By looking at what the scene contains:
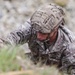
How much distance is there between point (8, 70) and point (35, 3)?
50.3 feet

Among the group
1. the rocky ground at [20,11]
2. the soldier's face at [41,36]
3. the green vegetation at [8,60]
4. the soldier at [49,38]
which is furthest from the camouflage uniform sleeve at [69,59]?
the rocky ground at [20,11]

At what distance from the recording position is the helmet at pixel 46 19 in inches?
310

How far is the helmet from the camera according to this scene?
788 centimetres

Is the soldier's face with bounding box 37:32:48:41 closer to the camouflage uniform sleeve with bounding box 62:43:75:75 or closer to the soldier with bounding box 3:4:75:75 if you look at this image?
the soldier with bounding box 3:4:75:75

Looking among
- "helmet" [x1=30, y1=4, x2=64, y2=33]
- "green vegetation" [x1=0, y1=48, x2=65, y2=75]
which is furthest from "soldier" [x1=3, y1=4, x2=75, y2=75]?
"green vegetation" [x1=0, y1=48, x2=65, y2=75]

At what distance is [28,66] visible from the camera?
19.5ft

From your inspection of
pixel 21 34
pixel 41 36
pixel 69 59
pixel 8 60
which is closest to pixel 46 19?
pixel 41 36

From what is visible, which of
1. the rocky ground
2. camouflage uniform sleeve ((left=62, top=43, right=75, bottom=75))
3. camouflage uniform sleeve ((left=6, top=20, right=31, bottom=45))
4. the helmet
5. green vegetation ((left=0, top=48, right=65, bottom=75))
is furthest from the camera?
the rocky ground

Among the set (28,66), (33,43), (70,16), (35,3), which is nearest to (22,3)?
(35,3)

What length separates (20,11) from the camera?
20625 mm

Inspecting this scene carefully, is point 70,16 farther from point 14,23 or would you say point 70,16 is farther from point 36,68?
point 36,68

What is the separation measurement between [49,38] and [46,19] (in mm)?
531

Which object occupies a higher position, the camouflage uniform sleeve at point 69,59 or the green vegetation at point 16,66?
the green vegetation at point 16,66

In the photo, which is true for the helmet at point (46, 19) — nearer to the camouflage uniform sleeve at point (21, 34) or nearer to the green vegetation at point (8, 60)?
the camouflage uniform sleeve at point (21, 34)
